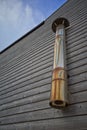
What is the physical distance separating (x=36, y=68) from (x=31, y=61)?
1.52 ft

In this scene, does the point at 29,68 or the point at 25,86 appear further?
the point at 29,68

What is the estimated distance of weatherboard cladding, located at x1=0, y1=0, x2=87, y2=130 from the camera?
74.1 inches

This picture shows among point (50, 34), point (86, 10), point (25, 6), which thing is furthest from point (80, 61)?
point (25, 6)

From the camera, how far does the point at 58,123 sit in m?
1.91

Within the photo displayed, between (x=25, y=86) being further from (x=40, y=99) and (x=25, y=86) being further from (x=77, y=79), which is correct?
(x=77, y=79)

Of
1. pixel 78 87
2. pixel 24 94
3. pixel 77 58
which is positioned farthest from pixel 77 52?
pixel 24 94

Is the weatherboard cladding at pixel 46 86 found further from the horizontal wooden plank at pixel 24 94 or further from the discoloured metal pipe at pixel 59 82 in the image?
the discoloured metal pipe at pixel 59 82

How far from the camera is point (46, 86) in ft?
8.38

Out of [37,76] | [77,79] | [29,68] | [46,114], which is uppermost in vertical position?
[29,68]

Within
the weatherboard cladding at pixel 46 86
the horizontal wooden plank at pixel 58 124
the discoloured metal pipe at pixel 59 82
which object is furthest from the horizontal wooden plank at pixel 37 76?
the horizontal wooden plank at pixel 58 124

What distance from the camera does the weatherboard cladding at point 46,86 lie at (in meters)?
1.88

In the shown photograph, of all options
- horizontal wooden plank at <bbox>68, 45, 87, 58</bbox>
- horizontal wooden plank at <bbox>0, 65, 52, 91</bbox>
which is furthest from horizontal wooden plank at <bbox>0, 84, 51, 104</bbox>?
horizontal wooden plank at <bbox>68, 45, 87, 58</bbox>

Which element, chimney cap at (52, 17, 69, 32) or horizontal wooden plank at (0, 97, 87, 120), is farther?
chimney cap at (52, 17, 69, 32)

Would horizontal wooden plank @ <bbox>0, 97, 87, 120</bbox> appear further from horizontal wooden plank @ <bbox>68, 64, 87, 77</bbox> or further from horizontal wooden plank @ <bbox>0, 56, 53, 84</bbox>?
horizontal wooden plank @ <bbox>0, 56, 53, 84</bbox>
